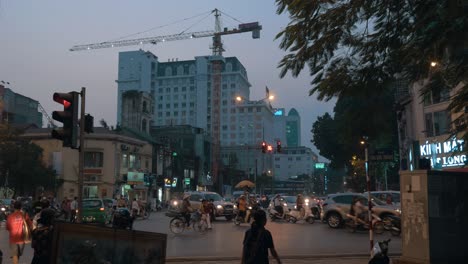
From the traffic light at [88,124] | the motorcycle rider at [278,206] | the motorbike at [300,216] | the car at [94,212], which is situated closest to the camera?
the traffic light at [88,124]

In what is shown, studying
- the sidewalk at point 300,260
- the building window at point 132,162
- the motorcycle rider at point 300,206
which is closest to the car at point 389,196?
the motorcycle rider at point 300,206

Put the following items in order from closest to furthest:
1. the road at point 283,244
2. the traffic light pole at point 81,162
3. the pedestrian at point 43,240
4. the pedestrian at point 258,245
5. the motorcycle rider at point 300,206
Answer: the pedestrian at point 258,245 < the pedestrian at point 43,240 < the traffic light pole at point 81,162 < the road at point 283,244 < the motorcycle rider at point 300,206

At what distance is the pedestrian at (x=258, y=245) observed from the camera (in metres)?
6.79

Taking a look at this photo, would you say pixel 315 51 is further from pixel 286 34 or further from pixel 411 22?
pixel 411 22

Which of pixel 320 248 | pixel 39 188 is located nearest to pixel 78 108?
pixel 320 248

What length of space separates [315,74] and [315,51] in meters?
0.51

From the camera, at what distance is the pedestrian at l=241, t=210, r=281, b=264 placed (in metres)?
6.79

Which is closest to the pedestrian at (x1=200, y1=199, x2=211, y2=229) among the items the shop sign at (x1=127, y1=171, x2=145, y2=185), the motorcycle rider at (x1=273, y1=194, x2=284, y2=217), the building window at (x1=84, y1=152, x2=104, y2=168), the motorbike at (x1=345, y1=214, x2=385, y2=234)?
the motorbike at (x1=345, y1=214, x2=385, y2=234)

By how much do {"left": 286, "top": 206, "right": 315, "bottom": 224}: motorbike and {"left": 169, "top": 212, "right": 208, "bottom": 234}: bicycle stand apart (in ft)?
24.3

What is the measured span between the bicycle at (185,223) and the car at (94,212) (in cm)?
583

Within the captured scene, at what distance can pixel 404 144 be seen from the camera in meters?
45.2

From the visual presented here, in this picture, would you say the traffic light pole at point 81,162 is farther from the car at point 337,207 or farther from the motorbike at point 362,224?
the car at point 337,207

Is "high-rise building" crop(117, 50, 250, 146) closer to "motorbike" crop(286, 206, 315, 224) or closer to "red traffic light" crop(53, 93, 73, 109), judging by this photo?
"motorbike" crop(286, 206, 315, 224)

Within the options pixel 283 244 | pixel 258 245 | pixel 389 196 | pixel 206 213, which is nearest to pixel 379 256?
pixel 258 245
